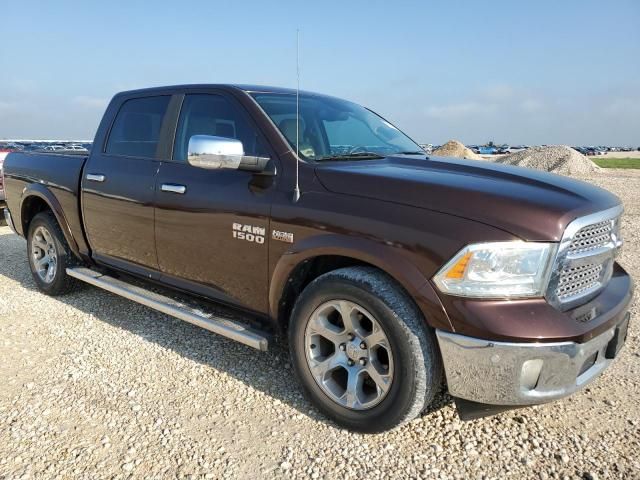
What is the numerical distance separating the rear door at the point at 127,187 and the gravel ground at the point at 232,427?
0.76 m

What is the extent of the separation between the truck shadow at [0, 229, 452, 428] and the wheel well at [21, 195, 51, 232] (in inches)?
26.2

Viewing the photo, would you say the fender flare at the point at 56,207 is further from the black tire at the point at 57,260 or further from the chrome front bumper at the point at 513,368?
the chrome front bumper at the point at 513,368

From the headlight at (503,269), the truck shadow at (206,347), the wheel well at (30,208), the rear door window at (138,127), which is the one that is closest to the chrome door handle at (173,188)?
the rear door window at (138,127)

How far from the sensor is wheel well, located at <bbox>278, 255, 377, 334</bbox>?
286 cm

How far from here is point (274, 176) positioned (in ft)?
9.82

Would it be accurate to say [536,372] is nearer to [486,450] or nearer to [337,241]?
[486,450]

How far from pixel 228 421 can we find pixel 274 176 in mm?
1426

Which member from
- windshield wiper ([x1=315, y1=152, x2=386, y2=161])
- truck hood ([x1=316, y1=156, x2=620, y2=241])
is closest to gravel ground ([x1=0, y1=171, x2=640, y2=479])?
truck hood ([x1=316, y1=156, x2=620, y2=241])

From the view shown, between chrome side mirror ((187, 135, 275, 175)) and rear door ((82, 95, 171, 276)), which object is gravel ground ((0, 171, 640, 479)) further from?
chrome side mirror ((187, 135, 275, 175))

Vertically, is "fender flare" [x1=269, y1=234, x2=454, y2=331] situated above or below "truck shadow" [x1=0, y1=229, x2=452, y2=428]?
above

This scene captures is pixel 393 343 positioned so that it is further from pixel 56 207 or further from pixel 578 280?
pixel 56 207

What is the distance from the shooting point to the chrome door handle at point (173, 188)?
344 cm

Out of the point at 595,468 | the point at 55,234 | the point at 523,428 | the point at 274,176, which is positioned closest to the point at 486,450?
the point at 523,428

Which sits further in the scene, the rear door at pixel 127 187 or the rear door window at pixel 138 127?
the rear door window at pixel 138 127
